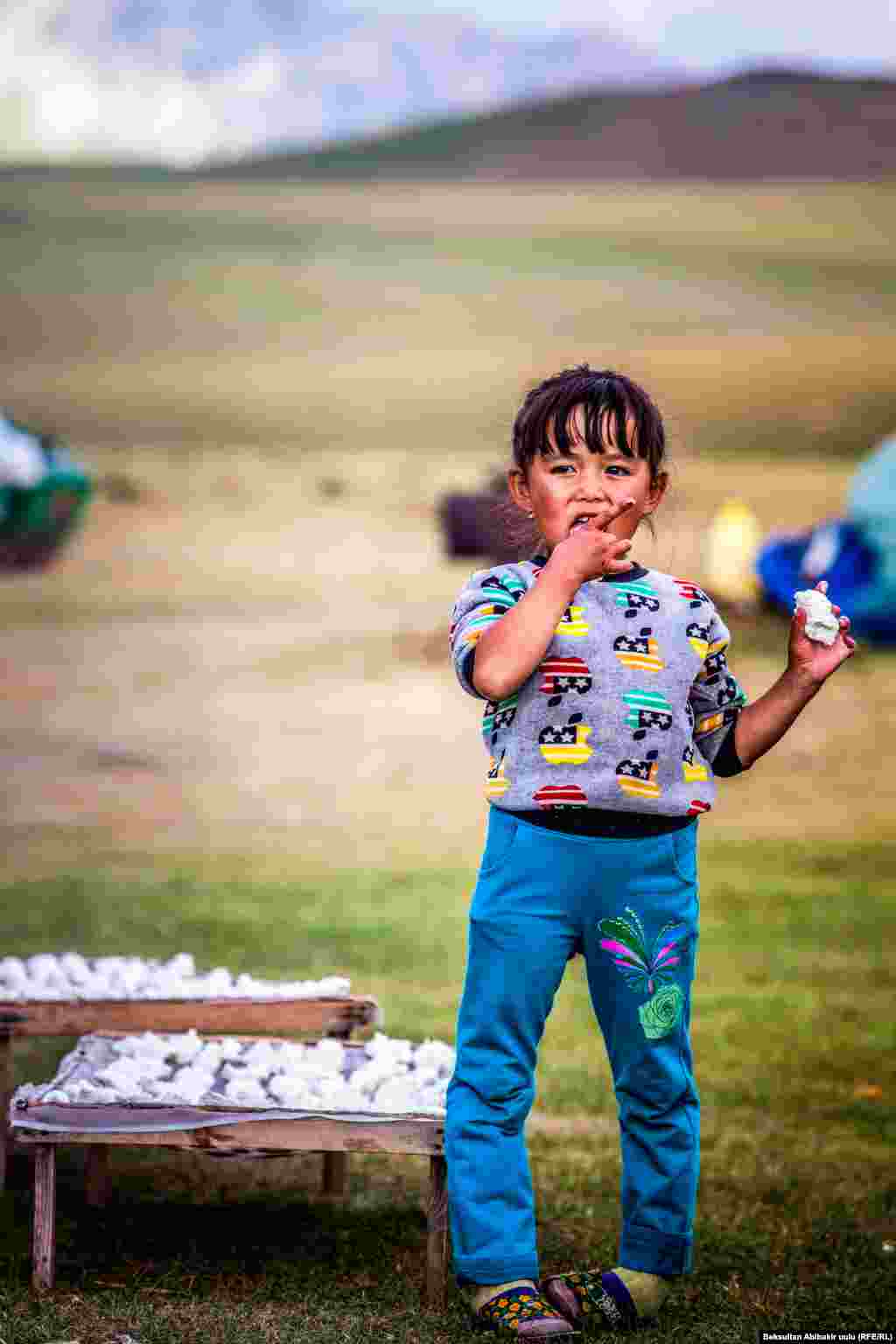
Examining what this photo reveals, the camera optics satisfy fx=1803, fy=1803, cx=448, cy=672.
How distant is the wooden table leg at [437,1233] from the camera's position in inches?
101

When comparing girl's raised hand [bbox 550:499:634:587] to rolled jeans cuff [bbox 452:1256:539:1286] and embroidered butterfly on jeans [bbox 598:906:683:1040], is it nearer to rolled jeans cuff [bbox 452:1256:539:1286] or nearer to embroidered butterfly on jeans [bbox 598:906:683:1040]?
embroidered butterfly on jeans [bbox 598:906:683:1040]

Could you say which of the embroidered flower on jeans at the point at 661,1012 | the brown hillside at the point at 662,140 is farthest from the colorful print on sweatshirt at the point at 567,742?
the brown hillside at the point at 662,140

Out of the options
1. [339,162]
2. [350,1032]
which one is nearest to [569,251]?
[339,162]

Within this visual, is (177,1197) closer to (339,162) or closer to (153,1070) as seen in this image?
(153,1070)

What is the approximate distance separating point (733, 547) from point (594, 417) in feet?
11.6

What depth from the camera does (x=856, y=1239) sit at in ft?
10.2

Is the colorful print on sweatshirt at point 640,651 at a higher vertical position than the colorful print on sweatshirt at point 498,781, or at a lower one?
higher

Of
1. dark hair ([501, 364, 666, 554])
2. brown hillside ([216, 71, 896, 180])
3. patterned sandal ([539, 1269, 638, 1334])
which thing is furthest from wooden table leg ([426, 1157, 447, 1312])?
brown hillside ([216, 71, 896, 180])

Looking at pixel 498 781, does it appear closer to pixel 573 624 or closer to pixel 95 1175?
pixel 573 624

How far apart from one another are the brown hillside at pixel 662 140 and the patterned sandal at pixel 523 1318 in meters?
4.34

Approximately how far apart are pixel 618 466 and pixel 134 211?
3798mm

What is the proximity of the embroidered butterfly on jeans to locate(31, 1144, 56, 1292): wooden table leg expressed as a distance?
2.89 feet

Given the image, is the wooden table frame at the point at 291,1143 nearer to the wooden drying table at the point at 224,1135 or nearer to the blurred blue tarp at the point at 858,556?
the wooden drying table at the point at 224,1135

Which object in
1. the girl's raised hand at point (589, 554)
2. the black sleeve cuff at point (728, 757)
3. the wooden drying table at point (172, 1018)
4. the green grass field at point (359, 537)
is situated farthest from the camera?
the green grass field at point (359, 537)
